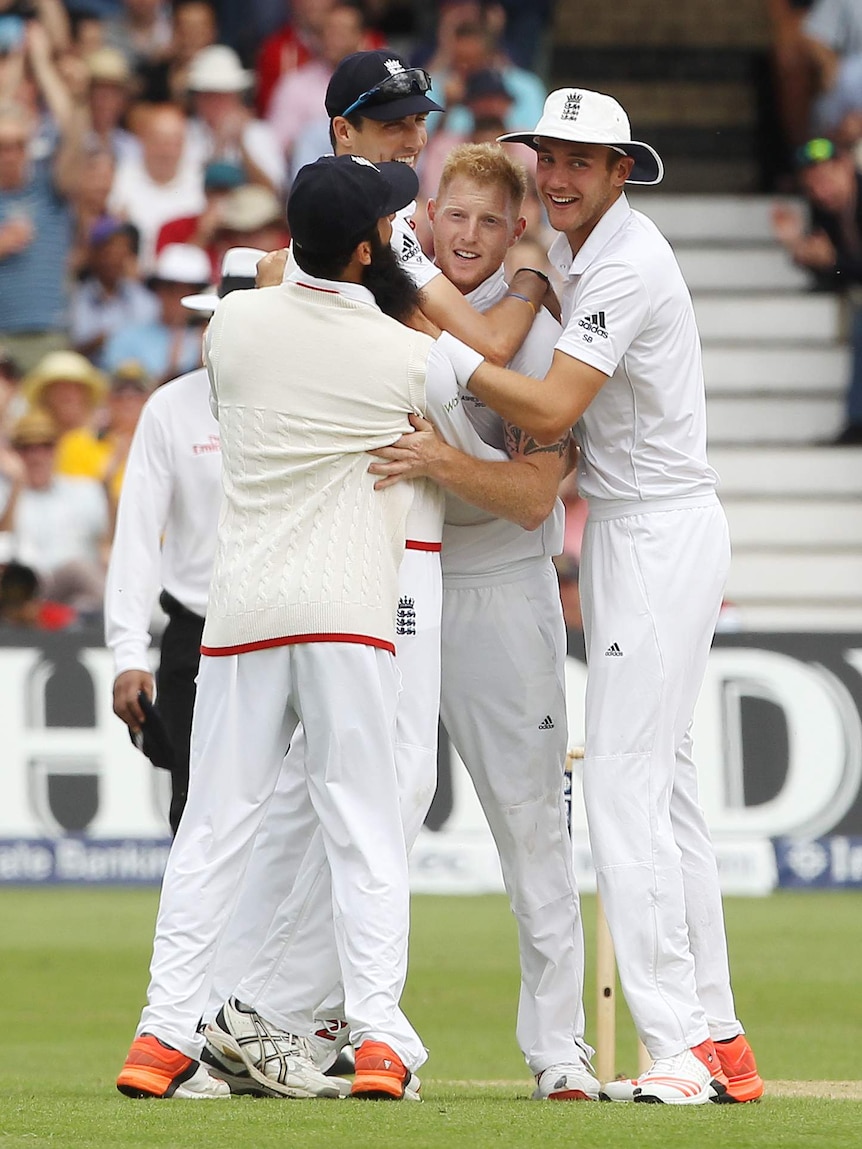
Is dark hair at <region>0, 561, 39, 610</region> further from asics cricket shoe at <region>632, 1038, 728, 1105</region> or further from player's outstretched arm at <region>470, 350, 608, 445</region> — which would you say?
asics cricket shoe at <region>632, 1038, 728, 1105</region>

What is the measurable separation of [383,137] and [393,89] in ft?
0.46

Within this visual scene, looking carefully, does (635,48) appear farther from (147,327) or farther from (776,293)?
(147,327)

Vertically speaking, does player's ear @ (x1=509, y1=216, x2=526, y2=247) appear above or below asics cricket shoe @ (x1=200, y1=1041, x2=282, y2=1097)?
above

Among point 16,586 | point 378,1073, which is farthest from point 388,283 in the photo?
point 16,586

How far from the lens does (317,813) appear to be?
5.64 m

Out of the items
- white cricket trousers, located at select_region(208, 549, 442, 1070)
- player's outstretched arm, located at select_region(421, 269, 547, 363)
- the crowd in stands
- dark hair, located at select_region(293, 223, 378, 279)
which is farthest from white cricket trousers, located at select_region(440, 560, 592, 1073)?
the crowd in stands

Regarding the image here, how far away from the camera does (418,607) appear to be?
5.91m

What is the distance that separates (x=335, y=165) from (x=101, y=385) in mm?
9289

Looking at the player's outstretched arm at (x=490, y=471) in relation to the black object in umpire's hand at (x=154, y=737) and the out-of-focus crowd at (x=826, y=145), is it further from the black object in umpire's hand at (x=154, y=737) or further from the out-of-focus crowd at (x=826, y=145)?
the out-of-focus crowd at (x=826, y=145)

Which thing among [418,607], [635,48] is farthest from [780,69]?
[418,607]

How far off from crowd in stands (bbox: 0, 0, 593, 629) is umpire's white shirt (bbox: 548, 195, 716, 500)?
8.13m

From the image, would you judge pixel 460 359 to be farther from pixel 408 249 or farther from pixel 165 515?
pixel 165 515

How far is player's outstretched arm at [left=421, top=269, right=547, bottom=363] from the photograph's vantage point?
5832 mm

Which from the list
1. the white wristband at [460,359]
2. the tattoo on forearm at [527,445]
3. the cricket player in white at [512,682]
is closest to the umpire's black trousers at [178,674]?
the cricket player in white at [512,682]
